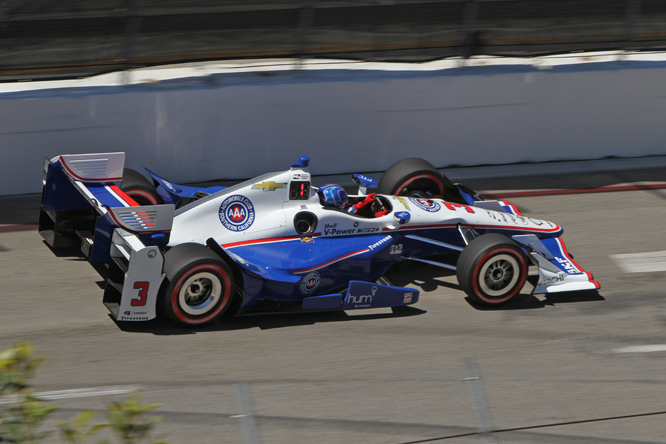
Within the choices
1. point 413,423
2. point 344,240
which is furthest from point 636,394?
point 344,240

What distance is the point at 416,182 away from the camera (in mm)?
8375

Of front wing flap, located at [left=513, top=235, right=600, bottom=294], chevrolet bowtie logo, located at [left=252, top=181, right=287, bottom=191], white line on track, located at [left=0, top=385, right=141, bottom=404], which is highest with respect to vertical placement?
chevrolet bowtie logo, located at [left=252, top=181, right=287, bottom=191]

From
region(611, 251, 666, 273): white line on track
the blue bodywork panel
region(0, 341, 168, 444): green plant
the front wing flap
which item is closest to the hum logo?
the front wing flap

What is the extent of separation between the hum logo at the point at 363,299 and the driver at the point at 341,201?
0.94 metres

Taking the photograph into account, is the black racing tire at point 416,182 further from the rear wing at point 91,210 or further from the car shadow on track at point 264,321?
the rear wing at point 91,210

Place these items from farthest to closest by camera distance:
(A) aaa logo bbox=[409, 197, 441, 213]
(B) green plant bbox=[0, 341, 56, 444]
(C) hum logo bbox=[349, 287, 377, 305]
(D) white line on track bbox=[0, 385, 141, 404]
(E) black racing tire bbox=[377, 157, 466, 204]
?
(E) black racing tire bbox=[377, 157, 466, 204], (A) aaa logo bbox=[409, 197, 441, 213], (C) hum logo bbox=[349, 287, 377, 305], (D) white line on track bbox=[0, 385, 141, 404], (B) green plant bbox=[0, 341, 56, 444]

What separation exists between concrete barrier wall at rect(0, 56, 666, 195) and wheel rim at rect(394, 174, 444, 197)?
188 cm

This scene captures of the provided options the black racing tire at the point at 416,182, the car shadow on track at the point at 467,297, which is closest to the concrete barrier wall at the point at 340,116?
the black racing tire at the point at 416,182

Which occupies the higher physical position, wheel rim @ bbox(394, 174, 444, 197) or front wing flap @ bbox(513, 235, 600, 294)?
wheel rim @ bbox(394, 174, 444, 197)

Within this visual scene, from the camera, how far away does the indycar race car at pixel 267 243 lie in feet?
Result: 19.8

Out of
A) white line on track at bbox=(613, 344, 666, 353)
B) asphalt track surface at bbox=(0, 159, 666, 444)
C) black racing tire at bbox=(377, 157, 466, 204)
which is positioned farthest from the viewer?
black racing tire at bbox=(377, 157, 466, 204)

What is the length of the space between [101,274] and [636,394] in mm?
4845

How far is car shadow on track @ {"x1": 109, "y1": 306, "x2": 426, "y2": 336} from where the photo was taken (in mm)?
6184

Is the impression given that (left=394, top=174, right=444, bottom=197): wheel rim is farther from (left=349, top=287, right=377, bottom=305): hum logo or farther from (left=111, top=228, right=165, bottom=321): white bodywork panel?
(left=111, top=228, right=165, bottom=321): white bodywork panel
